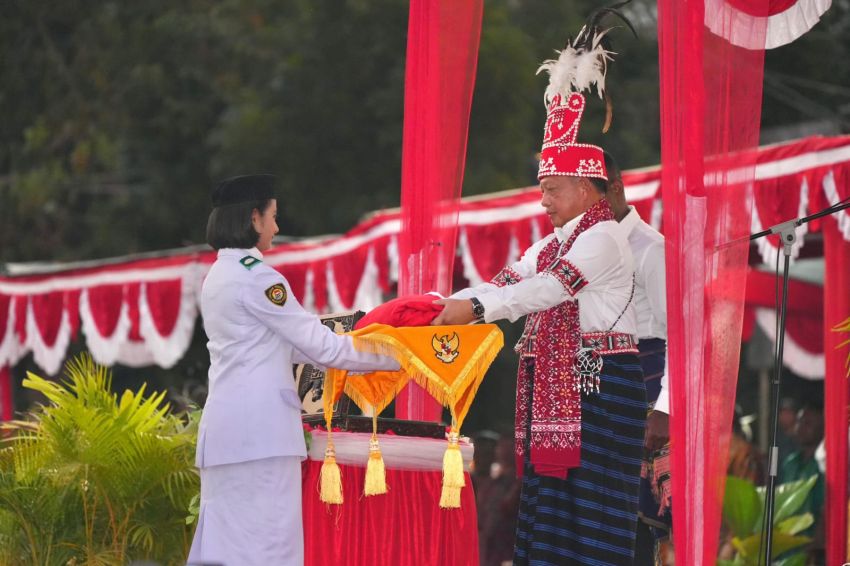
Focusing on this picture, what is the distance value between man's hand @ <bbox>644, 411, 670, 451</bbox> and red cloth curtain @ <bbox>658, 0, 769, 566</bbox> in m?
0.61

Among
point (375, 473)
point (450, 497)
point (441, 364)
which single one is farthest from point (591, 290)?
point (375, 473)

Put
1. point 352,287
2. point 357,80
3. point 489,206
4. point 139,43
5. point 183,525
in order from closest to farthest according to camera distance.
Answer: point 183,525 → point 489,206 → point 352,287 → point 357,80 → point 139,43

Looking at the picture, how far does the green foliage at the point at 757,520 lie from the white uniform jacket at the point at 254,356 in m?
3.32

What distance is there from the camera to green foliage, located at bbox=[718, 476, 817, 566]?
6746 mm

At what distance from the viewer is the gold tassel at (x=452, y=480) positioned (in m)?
4.30

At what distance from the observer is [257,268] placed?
14.1 ft

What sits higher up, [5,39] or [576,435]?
[5,39]

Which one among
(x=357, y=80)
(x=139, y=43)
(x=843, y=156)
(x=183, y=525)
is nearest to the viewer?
(x=183, y=525)

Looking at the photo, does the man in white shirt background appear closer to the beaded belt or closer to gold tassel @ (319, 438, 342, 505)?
the beaded belt

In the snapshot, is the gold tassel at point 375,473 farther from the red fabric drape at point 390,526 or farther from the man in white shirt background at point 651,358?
the man in white shirt background at point 651,358

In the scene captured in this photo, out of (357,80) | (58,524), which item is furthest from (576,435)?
(357,80)

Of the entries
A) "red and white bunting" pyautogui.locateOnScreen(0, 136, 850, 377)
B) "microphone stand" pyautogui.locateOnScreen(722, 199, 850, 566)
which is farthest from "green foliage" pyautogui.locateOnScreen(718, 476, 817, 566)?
"microphone stand" pyautogui.locateOnScreen(722, 199, 850, 566)

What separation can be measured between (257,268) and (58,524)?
219cm

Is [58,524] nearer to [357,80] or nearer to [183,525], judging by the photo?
[183,525]
